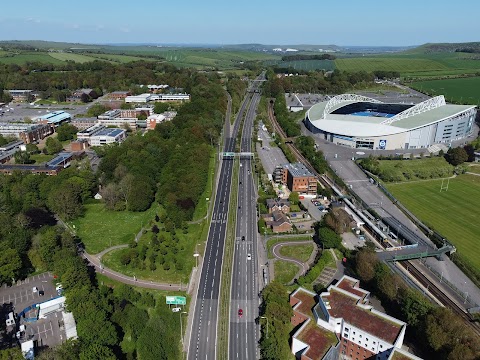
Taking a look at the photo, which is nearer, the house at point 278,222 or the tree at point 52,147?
the house at point 278,222

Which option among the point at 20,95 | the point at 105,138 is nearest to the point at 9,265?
the point at 105,138

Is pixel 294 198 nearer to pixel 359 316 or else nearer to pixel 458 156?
pixel 359 316

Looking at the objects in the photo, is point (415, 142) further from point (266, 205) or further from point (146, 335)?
point (146, 335)

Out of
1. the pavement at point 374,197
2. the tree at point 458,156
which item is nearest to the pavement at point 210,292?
the pavement at point 374,197

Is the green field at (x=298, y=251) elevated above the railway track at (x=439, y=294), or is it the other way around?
the railway track at (x=439, y=294)

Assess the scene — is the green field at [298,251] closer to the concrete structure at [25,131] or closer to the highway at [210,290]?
the highway at [210,290]

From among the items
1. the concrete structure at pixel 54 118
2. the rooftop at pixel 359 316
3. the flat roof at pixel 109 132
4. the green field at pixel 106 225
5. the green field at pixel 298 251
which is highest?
the concrete structure at pixel 54 118

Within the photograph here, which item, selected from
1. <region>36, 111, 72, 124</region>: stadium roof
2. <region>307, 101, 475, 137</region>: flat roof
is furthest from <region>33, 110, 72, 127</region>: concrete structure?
<region>307, 101, 475, 137</region>: flat roof

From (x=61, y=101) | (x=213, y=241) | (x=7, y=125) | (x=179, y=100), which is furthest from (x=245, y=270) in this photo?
(x=61, y=101)
